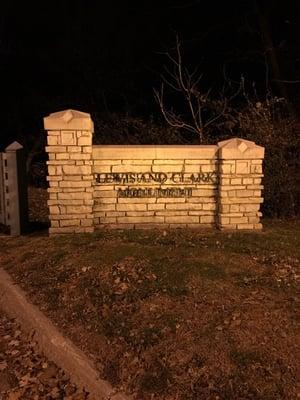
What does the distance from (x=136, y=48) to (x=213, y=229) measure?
11241 mm

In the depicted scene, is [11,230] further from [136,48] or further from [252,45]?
[136,48]

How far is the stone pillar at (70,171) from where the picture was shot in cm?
702

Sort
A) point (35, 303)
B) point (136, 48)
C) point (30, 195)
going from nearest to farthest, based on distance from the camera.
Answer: point (35, 303)
point (30, 195)
point (136, 48)

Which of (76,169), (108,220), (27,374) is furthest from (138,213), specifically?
(27,374)

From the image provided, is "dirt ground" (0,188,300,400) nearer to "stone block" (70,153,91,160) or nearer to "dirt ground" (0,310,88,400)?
"dirt ground" (0,310,88,400)

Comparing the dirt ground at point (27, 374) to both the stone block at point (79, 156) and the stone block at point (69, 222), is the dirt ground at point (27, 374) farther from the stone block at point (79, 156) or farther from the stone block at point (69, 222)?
the stone block at point (79, 156)

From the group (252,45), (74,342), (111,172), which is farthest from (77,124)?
(252,45)

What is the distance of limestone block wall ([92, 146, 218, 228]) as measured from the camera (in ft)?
23.9

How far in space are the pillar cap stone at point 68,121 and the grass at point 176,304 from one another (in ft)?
4.87

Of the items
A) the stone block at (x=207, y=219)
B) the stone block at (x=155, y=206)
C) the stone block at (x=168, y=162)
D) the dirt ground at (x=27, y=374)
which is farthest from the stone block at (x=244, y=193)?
the dirt ground at (x=27, y=374)

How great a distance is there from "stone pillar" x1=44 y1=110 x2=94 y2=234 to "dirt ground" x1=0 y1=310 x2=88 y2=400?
2484 mm

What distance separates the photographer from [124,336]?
441 centimetres

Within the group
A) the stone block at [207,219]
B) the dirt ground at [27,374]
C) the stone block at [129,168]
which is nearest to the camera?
the dirt ground at [27,374]

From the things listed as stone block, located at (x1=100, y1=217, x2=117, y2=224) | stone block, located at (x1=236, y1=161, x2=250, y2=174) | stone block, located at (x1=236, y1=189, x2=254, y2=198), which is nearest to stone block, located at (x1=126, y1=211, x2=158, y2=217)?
stone block, located at (x1=100, y1=217, x2=117, y2=224)
